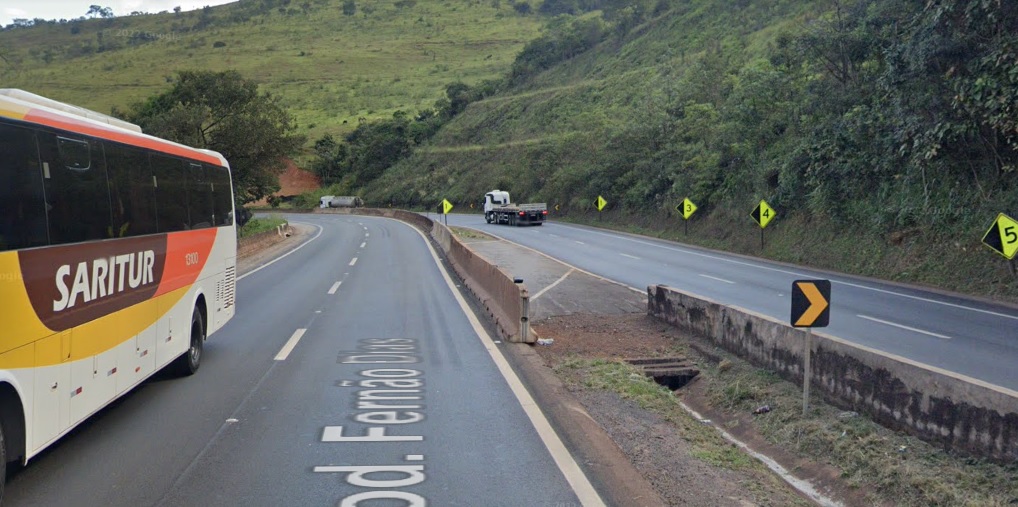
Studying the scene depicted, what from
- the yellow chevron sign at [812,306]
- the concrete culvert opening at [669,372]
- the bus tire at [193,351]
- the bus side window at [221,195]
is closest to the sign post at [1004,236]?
the concrete culvert opening at [669,372]

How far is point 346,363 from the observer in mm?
11531

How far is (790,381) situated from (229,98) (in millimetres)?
45379

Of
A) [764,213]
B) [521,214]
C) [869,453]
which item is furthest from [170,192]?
[521,214]

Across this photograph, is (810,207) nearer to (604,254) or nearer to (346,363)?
(604,254)

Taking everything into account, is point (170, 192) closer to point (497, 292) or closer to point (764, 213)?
point (497, 292)

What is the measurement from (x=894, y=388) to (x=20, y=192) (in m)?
7.94

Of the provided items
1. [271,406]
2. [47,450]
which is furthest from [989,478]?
[47,450]

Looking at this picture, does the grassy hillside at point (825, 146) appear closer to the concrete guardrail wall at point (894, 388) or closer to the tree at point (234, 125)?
the concrete guardrail wall at point (894, 388)

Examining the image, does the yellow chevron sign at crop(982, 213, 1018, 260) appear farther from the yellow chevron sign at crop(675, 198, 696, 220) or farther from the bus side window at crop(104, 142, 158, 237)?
the yellow chevron sign at crop(675, 198, 696, 220)

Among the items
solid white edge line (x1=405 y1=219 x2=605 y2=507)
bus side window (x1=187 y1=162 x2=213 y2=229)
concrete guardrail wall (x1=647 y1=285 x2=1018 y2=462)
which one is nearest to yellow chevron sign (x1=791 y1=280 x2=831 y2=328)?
concrete guardrail wall (x1=647 y1=285 x2=1018 y2=462)

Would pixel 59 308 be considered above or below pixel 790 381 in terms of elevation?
above

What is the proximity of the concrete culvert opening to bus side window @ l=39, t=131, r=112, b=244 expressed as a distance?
7214 millimetres

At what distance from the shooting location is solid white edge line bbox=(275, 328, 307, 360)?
1205cm

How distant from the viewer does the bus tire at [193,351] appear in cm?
1067
